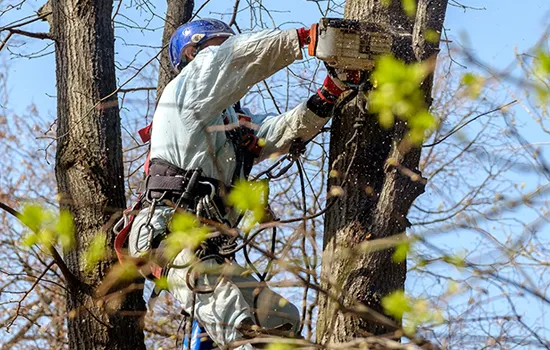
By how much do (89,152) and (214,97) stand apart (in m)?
0.92

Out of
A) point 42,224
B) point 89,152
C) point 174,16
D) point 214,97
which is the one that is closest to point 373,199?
point 214,97

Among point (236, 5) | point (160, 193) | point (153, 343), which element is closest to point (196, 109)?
point (160, 193)

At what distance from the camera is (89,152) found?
4402 millimetres

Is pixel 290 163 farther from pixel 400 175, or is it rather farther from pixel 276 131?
pixel 400 175

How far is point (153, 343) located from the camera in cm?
802

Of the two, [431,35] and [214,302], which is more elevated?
[431,35]

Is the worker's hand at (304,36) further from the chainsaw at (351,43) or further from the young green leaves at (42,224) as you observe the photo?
the young green leaves at (42,224)

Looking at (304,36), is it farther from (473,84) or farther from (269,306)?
(473,84)

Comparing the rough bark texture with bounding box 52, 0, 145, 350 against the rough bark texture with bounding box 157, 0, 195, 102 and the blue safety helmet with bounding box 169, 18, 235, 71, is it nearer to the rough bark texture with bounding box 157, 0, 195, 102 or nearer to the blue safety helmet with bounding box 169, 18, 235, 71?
the blue safety helmet with bounding box 169, 18, 235, 71

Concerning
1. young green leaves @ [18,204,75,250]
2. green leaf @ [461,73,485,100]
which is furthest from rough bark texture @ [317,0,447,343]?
young green leaves @ [18,204,75,250]

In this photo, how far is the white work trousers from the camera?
3.54 m

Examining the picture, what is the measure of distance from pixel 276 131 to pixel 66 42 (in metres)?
1.26

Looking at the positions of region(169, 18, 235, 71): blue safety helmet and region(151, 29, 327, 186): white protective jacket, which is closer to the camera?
region(151, 29, 327, 186): white protective jacket

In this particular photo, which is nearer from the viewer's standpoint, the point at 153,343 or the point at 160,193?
the point at 160,193
